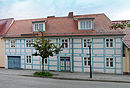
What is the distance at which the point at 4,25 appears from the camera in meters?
23.8

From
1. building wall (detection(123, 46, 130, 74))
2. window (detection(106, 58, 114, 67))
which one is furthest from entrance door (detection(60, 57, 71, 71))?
building wall (detection(123, 46, 130, 74))

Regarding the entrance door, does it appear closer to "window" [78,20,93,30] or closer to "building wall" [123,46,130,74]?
"window" [78,20,93,30]

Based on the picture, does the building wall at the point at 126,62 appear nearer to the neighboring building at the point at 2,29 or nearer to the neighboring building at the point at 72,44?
the neighboring building at the point at 72,44

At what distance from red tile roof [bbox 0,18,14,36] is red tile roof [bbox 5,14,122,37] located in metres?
0.85

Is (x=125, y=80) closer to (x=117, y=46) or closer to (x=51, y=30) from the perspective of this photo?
(x=117, y=46)

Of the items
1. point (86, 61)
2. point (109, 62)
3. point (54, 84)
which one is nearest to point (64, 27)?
point (86, 61)

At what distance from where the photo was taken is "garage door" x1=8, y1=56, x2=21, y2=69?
2113 cm

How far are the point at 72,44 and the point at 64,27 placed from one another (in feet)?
10.8

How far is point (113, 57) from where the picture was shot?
17.3 m

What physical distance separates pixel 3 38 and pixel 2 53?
2510 millimetres

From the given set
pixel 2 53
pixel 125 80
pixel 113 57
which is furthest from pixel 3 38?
pixel 125 80

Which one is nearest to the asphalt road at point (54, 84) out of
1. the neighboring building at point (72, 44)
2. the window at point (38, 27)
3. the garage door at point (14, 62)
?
the neighboring building at point (72, 44)

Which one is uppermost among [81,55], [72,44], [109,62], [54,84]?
[72,44]

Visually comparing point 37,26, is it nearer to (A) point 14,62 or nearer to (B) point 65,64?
(A) point 14,62
